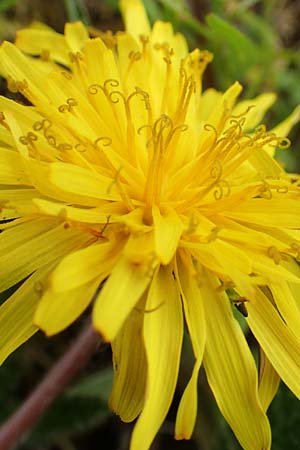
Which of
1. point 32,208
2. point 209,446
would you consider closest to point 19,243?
point 32,208

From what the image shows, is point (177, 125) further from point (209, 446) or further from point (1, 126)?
point (209, 446)

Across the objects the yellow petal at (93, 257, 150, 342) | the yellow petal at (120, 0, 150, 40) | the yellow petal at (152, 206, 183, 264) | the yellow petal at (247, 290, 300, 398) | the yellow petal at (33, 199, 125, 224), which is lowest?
the yellow petal at (247, 290, 300, 398)

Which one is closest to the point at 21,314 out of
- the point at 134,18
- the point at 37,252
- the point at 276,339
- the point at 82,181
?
the point at 37,252

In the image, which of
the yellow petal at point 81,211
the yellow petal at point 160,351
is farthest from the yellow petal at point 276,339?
the yellow petal at point 81,211

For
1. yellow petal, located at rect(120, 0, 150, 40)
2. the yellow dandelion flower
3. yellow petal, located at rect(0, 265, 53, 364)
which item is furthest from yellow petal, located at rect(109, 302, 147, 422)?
yellow petal, located at rect(120, 0, 150, 40)

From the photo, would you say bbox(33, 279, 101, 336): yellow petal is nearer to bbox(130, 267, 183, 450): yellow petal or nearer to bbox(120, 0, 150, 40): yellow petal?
bbox(130, 267, 183, 450): yellow petal

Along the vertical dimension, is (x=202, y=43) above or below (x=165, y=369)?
above
